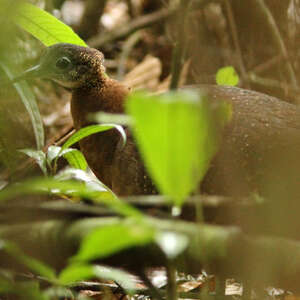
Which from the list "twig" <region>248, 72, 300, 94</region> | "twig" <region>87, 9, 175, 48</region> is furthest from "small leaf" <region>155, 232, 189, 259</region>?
"twig" <region>87, 9, 175, 48</region>

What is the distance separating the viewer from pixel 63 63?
2.67 meters

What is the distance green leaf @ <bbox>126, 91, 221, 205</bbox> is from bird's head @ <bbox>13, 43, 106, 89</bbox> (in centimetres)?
192

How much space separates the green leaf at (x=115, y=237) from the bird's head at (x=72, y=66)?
1.84m

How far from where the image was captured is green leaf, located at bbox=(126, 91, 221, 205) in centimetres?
71

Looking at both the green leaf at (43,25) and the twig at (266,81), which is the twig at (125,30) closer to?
the twig at (266,81)

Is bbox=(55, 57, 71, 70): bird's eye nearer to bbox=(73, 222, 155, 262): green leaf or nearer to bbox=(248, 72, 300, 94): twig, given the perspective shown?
bbox=(248, 72, 300, 94): twig

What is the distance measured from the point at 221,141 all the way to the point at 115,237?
121 centimetres

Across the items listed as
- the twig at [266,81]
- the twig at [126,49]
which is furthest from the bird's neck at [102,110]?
the twig at [126,49]

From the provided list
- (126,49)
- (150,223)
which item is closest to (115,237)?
(150,223)

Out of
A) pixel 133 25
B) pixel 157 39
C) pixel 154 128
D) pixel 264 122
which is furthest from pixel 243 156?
pixel 157 39

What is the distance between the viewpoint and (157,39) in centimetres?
505

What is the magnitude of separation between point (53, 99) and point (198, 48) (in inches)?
46.5

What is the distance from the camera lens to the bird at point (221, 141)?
1.90 m

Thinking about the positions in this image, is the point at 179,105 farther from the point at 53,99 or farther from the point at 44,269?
the point at 53,99
